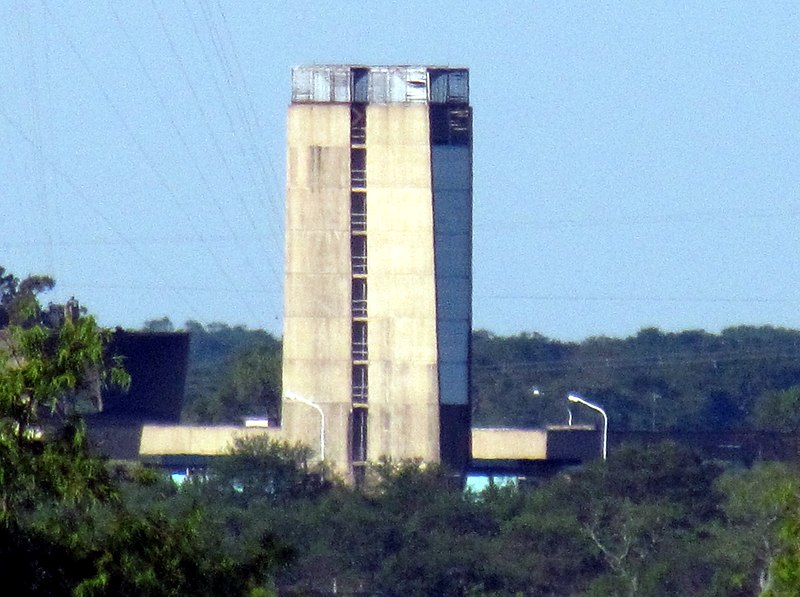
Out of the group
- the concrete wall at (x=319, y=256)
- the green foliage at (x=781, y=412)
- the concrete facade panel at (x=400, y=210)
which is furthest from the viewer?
the green foliage at (x=781, y=412)

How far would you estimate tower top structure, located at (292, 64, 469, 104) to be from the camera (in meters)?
49.5

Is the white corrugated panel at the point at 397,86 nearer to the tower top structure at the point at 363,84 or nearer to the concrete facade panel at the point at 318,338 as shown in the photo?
the tower top structure at the point at 363,84

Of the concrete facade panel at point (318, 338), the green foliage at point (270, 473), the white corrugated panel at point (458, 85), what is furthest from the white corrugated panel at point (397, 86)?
the green foliage at point (270, 473)

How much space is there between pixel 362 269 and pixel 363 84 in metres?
5.22

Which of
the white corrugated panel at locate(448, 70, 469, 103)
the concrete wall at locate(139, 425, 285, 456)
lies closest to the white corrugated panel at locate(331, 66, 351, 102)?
the white corrugated panel at locate(448, 70, 469, 103)

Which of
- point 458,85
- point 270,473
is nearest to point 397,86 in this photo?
point 458,85

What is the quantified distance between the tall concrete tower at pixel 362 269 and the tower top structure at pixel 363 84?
4 centimetres

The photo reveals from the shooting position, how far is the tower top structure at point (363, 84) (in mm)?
49500

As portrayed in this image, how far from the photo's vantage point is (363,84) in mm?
49875

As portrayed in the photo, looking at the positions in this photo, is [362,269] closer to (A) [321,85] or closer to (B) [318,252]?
(B) [318,252]

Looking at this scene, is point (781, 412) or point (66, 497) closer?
point (66, 497)

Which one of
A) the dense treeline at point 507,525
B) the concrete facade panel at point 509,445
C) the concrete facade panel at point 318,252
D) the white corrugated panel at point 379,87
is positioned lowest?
the dense treeline at point 507,525

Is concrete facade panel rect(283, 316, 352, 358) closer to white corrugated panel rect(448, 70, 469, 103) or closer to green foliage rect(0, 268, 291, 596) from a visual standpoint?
white corrugated panel rect(448, 70, 469, 103)

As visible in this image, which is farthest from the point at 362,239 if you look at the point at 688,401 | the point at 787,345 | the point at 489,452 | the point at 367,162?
the point at 787,345
